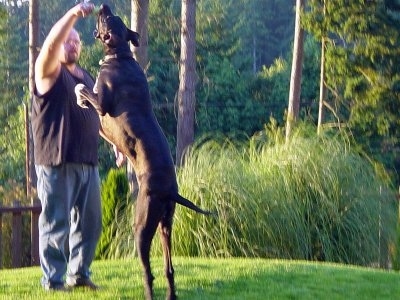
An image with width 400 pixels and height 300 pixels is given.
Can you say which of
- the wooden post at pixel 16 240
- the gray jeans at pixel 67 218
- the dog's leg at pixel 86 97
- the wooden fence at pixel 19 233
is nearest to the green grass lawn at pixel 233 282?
the gray jeans at pixel 67 218

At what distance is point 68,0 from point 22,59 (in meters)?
13.6

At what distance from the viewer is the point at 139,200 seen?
6.49 metres

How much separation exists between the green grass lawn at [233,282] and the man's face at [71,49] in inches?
72.5

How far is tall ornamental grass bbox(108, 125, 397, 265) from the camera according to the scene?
1165cm

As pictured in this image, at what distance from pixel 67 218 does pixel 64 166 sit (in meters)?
0.40

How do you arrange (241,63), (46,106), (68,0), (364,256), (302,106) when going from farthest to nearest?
1. (68,0)
2. (241,63)
3. (302,106)
4. (364,256)
5. (46,106)

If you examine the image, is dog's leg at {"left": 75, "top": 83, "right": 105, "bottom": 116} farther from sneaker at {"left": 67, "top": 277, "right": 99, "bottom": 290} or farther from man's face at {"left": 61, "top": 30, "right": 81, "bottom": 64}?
sneaker at {"left": 67, "top": 277, "right": 99, "bottom": 290}

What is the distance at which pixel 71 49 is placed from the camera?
737 centimetres

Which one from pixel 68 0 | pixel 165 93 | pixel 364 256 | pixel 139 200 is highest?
pixel 68 0

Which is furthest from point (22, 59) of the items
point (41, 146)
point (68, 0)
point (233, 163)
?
point (41, 146)

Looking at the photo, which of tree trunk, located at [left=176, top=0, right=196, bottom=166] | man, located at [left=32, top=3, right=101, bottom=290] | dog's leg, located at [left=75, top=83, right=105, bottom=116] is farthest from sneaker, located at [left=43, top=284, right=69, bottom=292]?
tree trunk, located at [left=176, top=0, right=196, bottom=166]

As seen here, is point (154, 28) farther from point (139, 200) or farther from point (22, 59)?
point (139, 200)

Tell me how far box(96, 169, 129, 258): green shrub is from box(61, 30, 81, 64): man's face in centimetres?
520

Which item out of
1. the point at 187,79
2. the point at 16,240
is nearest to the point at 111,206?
the point at 16,240
